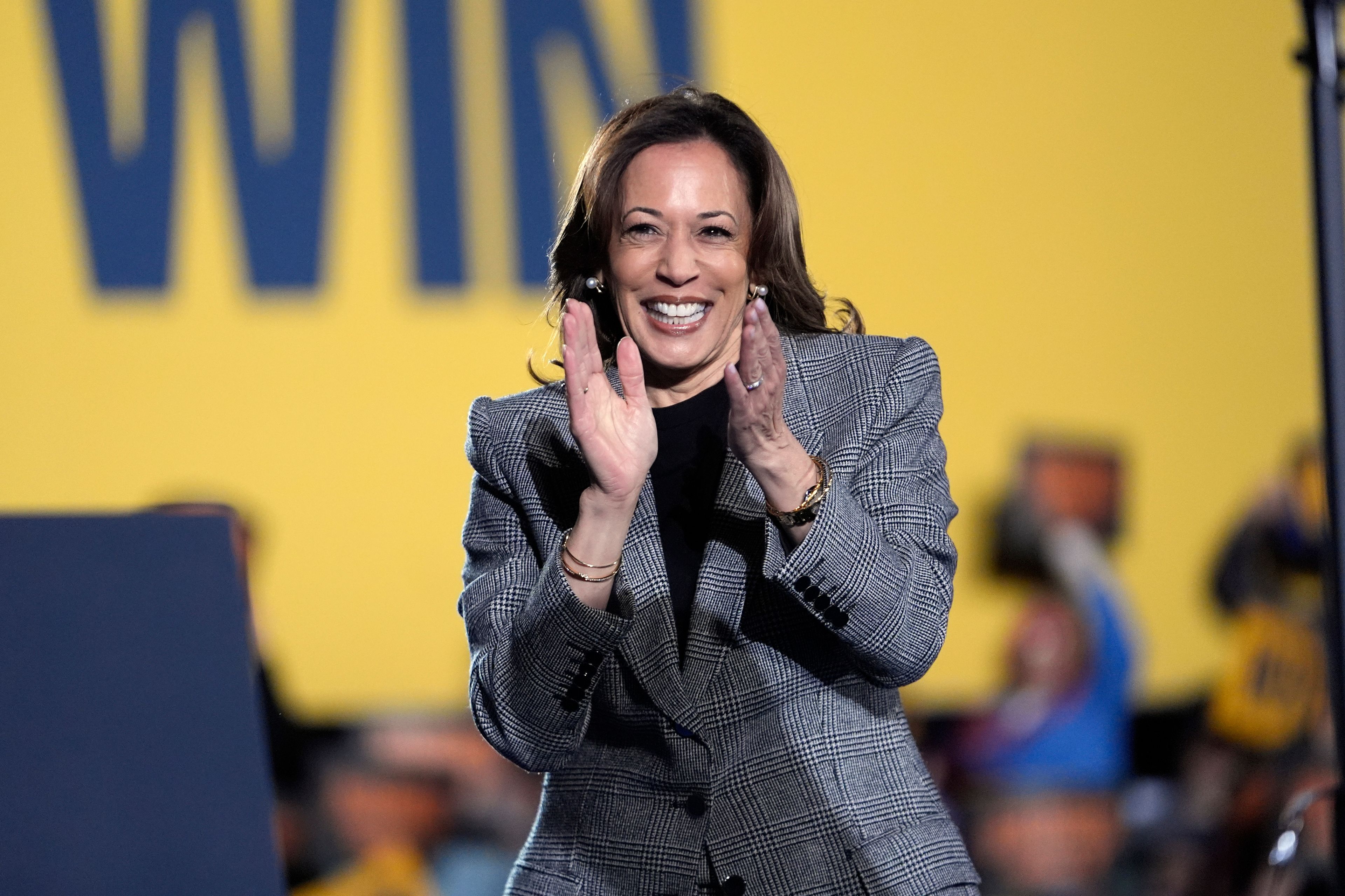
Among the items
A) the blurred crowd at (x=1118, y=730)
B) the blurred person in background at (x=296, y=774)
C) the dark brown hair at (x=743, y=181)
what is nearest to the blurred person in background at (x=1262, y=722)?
the blurred crowd at (x=1118, y=730)

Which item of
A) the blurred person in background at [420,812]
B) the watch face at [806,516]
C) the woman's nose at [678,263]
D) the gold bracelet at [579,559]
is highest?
the woman's nose at [678,263]

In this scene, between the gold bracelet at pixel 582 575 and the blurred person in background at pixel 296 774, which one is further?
the blurred person in background at pixel 296 774

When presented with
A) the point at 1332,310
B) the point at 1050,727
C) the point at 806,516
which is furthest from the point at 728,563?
the point at 1050,727

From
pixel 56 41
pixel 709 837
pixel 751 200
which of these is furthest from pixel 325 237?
pixel 709 837

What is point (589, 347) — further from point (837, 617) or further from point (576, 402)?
point (837, 617)

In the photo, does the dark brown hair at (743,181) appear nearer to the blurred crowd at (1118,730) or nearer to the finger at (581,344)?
the finger at (581,344)

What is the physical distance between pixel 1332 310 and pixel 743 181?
654mm

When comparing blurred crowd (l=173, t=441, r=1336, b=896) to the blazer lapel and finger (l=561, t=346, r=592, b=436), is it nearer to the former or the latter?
the blazer lapel

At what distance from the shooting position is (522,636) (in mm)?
1396

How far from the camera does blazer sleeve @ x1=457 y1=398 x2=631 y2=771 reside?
136cm

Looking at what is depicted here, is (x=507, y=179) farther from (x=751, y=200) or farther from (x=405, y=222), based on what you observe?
(x=751, y=200)

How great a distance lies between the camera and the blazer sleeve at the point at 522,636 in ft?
4.46

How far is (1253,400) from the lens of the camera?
3498mm

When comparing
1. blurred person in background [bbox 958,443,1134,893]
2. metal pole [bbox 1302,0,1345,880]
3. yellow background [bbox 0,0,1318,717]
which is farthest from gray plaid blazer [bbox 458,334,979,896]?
blurred person in background [bbox 958,443,1134,893]
